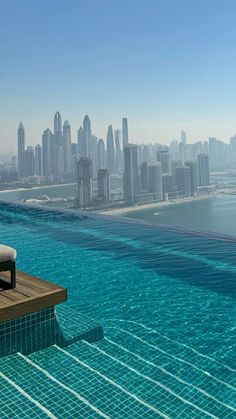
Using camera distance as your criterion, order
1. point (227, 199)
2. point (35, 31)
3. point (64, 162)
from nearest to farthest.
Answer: point (35, 31) < point (227, 199) < point (64, 162)

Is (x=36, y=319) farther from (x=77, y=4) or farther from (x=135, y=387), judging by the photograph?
(x=77, y=4)

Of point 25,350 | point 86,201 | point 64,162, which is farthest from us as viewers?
point 64,162

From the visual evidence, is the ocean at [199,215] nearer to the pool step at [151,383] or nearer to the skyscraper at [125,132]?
the skyscraper at [125,132]

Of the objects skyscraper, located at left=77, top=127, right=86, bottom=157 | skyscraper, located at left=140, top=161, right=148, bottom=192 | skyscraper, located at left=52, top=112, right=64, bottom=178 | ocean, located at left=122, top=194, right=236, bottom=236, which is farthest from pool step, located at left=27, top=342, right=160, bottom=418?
skyscraper, located at left=77, top=127, right=86, bottom=157

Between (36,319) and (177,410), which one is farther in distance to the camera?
(36,319)

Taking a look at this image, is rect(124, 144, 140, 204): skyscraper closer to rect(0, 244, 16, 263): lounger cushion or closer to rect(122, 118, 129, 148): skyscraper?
rect(122, 118, 129, 148): skyscraper

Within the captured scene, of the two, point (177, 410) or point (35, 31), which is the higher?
point (35, 31)

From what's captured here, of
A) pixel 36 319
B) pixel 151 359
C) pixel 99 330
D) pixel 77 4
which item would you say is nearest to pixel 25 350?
pixel 36 319
